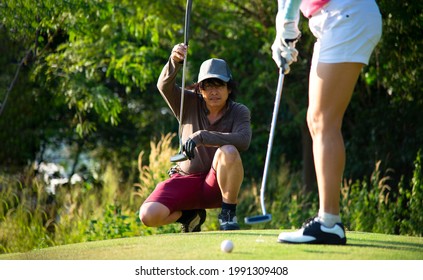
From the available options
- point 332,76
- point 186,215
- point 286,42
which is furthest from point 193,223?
point 332,76

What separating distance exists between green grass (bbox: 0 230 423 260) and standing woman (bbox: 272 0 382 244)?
23cm

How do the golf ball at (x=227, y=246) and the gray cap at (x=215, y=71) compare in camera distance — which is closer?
the golf ball at (x=227, y=246)

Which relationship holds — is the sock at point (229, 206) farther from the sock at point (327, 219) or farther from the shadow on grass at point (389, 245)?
the sock at point (327, 219)

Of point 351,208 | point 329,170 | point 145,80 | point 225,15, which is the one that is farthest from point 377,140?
point 329,170

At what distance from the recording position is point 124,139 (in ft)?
68.3

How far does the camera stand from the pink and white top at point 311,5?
17.5 feet

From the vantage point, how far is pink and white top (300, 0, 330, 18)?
532 centimetres

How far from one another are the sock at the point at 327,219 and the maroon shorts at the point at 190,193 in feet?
5.60

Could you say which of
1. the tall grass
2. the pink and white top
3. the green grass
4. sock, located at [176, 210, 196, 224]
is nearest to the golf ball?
the green grass

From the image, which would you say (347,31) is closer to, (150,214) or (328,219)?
(328,219)

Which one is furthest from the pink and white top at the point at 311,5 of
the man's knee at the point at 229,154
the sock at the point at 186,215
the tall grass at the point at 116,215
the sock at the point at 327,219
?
the tall grass at the point at 116,215

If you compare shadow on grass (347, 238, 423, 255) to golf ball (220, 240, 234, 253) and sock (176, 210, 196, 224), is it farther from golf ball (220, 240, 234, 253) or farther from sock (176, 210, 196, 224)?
sock (176, 210, 196, 224)
